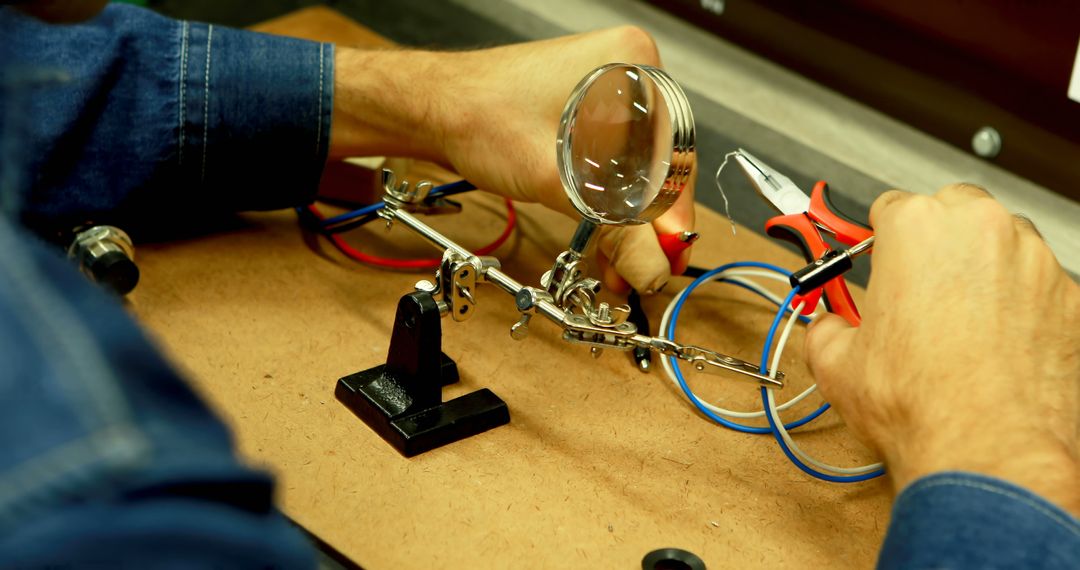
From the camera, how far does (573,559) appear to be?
0.73 metres

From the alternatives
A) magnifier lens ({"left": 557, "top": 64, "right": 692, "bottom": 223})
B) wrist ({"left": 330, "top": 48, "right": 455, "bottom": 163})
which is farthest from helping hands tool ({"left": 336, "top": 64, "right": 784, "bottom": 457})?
wrist ({"left": 330, "top": 48, "right": 455, "bottom": 163})

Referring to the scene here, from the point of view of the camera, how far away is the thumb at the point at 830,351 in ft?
2.34

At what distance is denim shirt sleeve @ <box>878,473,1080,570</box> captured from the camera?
0.57m

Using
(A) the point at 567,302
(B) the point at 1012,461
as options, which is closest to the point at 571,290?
(A) the point at 567,302

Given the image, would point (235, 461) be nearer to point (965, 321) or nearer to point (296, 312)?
point (965, 321)

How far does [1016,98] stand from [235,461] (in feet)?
3.25

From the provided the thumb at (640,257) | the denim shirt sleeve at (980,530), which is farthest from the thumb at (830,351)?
the thumb at (640,257)

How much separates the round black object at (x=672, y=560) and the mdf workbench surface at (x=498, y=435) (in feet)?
0.05

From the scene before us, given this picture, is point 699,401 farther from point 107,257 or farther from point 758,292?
point 107,257

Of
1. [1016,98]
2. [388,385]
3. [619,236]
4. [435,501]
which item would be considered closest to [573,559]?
[435,501]

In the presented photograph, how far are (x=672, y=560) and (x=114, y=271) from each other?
50 centimetres

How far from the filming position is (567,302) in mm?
836

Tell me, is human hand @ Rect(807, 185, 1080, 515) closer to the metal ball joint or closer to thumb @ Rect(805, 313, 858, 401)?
thumb @ Rect(805, 313, 858, 401)

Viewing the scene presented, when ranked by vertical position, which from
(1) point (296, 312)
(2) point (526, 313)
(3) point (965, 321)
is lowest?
(1) point (296, 312)
